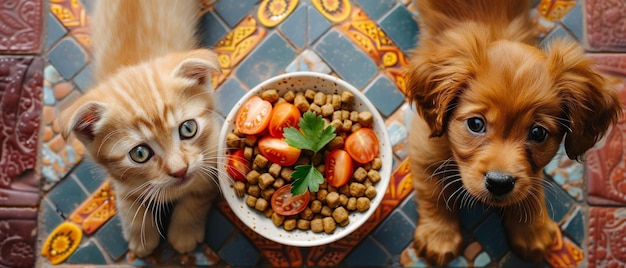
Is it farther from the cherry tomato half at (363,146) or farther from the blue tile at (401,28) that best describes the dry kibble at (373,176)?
the blue tile at (401,28)

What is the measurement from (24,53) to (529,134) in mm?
1814

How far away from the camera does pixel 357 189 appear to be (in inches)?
70.0

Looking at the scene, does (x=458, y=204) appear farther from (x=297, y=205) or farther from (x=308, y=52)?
(x=308, y=52)

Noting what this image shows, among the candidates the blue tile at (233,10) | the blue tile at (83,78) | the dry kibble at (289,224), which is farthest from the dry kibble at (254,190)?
the blue tile at (83,78)

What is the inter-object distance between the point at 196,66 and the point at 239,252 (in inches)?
30.0

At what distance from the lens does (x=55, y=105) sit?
6.82 ft

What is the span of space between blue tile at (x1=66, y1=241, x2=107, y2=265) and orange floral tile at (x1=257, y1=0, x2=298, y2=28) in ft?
3.39

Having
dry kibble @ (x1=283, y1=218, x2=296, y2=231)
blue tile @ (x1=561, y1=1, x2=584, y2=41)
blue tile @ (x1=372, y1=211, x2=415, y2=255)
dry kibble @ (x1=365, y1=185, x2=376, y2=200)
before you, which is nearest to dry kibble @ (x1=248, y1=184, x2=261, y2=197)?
dry kibble @ (x1=283, y1=218, x2=296, y2=231)

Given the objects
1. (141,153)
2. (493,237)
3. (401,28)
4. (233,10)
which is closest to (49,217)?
(141,153)

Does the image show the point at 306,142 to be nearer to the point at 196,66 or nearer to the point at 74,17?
the point at 196,66

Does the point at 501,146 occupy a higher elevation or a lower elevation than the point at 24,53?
lower

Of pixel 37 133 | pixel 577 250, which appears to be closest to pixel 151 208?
pixel 37 133

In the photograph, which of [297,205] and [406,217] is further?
[406,217]

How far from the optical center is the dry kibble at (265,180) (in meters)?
1.77
